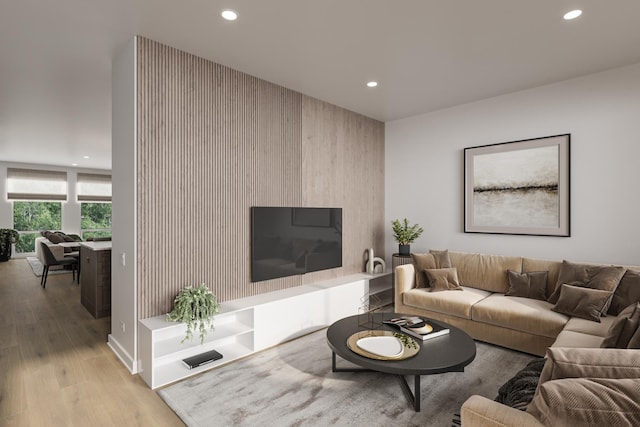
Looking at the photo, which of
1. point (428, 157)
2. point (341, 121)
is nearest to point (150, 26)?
point (341, 121)

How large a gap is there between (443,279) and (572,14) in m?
2.64

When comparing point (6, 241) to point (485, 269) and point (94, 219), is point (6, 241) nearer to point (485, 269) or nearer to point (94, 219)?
point (94, 219)

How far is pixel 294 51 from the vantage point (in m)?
3.04

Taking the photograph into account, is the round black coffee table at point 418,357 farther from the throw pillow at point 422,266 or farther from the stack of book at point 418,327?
the throw pillow at point 422,266

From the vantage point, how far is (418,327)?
279 cm

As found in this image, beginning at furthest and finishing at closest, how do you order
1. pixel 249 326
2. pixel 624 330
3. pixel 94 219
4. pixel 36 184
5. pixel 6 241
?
pixel 94 219 → pixel 36 184 → pixel 6 241 → pixel 249 326 → pixel 624 330

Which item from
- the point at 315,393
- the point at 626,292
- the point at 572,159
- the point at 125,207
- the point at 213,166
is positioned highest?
the point at 572,159

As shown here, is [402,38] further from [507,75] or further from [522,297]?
[522,297]

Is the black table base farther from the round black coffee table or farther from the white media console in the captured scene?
the white media console

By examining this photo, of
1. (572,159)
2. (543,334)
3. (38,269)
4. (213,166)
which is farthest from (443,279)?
(38,269)

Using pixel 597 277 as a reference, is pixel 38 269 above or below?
below

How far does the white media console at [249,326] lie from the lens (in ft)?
8.82

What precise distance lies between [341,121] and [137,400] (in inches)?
147

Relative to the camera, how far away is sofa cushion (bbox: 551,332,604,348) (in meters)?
2.38
